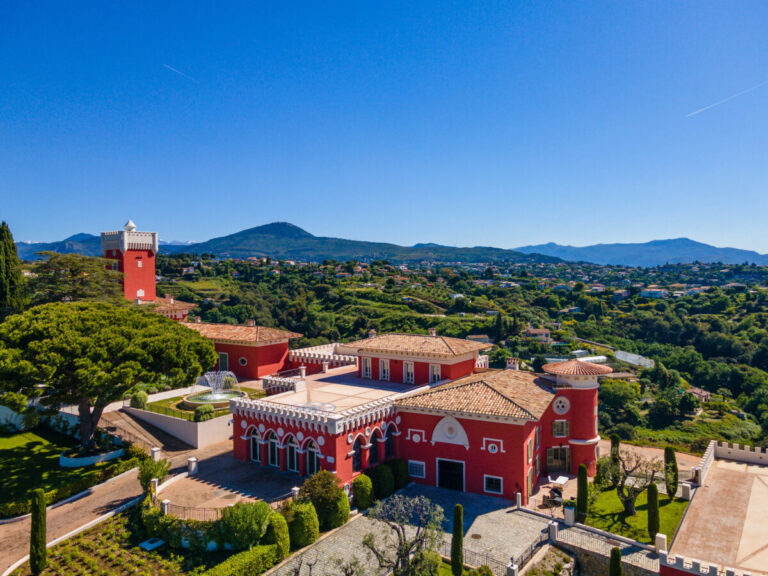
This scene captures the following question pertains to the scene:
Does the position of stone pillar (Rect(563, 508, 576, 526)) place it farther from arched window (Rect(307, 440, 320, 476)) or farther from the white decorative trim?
arched window (Rect(307, 440, 320, 476))

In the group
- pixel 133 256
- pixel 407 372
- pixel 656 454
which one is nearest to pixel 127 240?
pixel 133 256

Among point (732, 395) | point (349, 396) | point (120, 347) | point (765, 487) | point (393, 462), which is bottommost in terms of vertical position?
point (732, 395)

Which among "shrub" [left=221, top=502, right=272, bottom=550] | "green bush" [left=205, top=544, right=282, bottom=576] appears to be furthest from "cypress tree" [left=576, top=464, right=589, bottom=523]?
"shrub" [left=221, top=502, right=272, bottom=550]

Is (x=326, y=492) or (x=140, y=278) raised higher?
(x=140, y=278)

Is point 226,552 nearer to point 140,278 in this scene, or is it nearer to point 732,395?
point 140,278

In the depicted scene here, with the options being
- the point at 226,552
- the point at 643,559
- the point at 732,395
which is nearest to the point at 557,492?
the point at 643,559

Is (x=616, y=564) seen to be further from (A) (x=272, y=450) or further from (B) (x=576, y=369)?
(A) (x=272, y=450)
